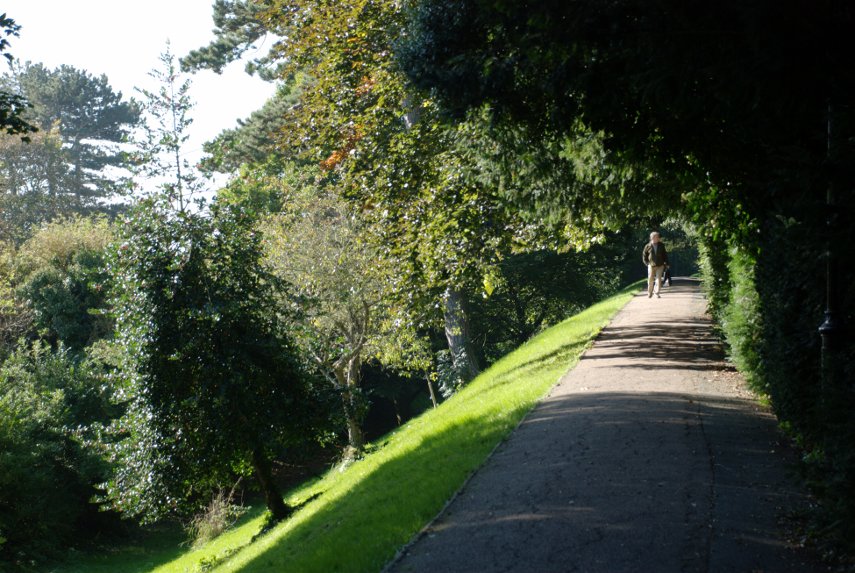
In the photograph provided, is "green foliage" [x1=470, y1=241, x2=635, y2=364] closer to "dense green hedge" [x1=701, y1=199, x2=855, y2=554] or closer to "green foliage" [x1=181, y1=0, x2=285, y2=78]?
"green foliage" [x1=181, y1=0, x2=285, y2=78]

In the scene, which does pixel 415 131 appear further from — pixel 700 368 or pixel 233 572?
pixel 233 572

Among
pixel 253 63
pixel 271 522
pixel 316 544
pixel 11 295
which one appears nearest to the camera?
pixel 316 544

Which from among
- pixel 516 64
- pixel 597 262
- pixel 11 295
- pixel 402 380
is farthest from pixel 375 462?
pixel 402 380

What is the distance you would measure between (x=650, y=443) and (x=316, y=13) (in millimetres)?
11735

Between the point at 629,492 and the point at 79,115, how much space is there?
68515 millimetres

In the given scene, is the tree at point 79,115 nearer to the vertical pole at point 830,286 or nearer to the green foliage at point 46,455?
the green foliage at point 46,455

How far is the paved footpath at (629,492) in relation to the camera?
598 centimetres

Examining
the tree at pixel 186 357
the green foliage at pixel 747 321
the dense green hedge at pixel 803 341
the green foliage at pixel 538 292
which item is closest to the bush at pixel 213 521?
the tree at pixel 186 357

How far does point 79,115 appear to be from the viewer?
67.1 m

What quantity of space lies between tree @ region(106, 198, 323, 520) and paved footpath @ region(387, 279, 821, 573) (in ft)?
15.0

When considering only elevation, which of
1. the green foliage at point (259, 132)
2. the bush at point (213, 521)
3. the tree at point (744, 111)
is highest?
the green foliage at point (259, 132)

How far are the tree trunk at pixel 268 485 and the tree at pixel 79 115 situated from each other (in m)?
54.2

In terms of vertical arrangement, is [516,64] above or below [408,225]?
above

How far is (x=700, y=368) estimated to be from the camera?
45.3ft
